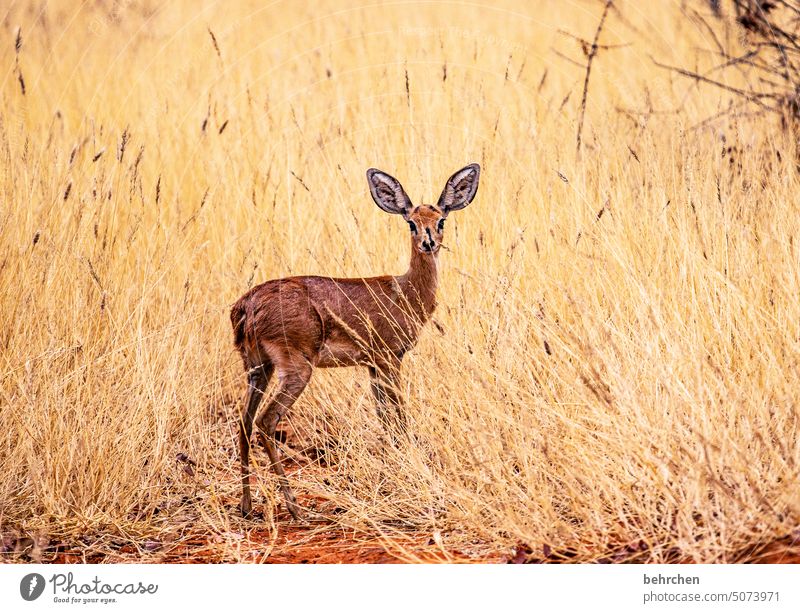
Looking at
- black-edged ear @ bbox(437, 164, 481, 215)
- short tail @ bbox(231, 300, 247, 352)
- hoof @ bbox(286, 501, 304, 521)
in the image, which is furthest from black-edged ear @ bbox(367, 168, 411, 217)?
hoof @ bbox(286, 501, 304, 521)

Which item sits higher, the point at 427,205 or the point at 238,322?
the point at 427,205

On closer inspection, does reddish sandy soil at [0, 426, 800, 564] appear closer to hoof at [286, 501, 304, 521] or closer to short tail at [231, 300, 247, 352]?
hoof at [286, 501, 304, 521]

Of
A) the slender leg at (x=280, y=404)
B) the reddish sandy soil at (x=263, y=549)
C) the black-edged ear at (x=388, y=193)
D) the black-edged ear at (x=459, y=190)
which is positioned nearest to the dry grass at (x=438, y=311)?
the reddish sandy soil at (x=263, y=549)

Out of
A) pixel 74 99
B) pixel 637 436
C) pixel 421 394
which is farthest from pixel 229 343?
pixel 74 99

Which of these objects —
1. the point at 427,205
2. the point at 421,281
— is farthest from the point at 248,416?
the point at 427,205

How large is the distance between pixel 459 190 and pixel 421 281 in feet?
1.66

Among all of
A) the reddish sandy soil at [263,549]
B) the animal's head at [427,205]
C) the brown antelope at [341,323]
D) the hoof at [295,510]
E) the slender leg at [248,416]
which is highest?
the animal's head at [427,205]

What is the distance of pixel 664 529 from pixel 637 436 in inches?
14.4

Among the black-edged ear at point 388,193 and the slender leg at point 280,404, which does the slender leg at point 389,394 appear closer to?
the slender leg at point 280,404

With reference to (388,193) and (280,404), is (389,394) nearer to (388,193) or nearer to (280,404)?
(280,404)

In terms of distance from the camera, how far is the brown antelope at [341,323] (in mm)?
5191

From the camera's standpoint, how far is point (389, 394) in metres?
5.54
